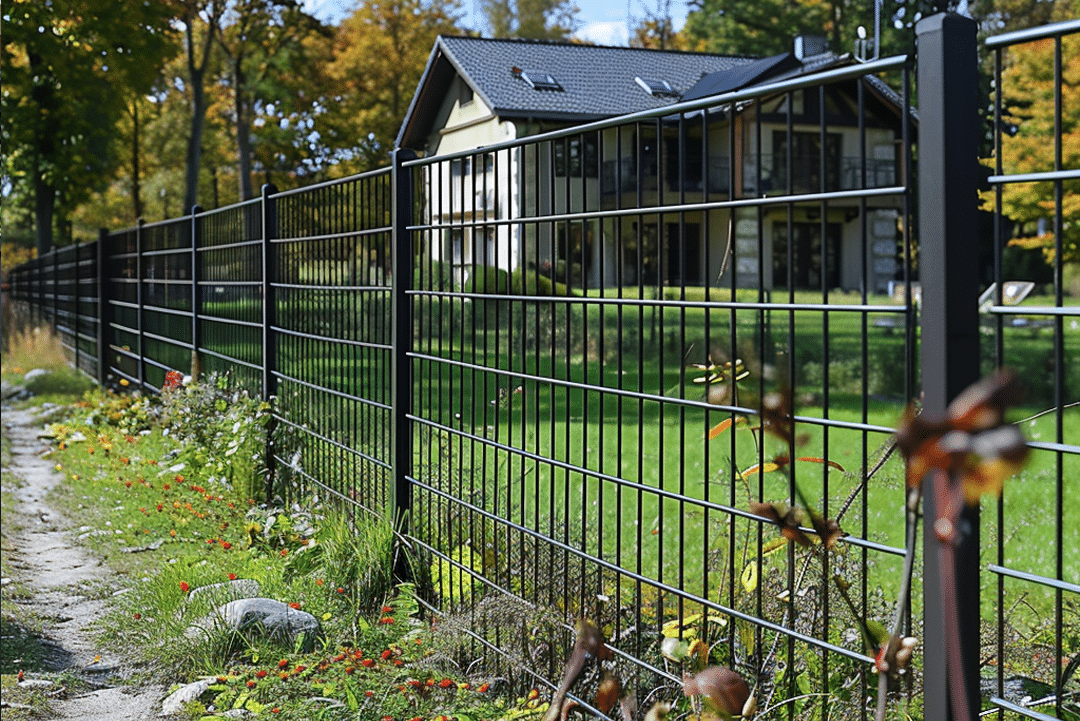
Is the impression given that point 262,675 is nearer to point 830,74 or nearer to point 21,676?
point 21,676

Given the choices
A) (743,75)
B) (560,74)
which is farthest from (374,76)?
(743,75)

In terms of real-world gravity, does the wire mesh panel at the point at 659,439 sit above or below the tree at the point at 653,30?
below

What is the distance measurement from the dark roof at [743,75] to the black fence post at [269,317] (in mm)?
25621

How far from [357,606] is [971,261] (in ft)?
10.8

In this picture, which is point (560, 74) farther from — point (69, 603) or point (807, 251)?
point (69, 603)

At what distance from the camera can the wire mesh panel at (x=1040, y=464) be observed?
6.53ft

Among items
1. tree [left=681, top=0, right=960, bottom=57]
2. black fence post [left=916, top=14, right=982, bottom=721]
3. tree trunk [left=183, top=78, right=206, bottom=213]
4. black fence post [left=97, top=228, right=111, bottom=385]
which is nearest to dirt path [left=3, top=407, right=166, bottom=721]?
black fence post [left=916, top=14, right=982, bottom=721]

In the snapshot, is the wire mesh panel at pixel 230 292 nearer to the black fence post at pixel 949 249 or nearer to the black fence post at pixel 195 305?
the black fence post at pixel 195 305

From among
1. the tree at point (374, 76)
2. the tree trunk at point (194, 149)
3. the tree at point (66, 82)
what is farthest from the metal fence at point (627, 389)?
the tree at point (374, 76)

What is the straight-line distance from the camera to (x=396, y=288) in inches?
191

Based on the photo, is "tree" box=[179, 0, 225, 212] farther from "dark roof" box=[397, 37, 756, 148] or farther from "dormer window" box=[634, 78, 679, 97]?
"dormer window" box=[634, 78, 679, 97]

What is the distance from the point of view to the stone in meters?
3.96

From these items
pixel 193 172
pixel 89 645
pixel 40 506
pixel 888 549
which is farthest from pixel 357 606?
pixel 193 172

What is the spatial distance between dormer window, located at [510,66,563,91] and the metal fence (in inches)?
877
